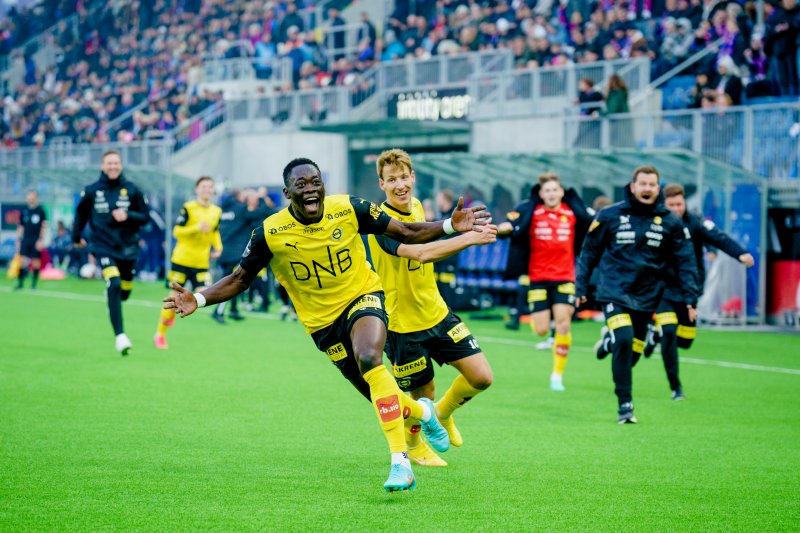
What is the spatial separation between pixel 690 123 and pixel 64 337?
12229 mm

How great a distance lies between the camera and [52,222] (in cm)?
3869

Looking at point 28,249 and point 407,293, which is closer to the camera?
point 407,293

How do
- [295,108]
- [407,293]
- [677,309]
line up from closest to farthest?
[407,293] < [677,309] < [295,108]

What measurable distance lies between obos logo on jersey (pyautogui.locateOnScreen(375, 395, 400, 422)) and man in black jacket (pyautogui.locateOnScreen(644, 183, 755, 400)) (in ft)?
17.2

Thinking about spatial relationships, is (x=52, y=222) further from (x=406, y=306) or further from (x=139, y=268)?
(x=406, y=306)

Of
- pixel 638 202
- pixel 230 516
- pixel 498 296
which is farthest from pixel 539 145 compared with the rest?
pixel 230 516

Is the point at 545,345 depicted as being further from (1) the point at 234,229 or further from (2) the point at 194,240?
(1) the point at 234,229

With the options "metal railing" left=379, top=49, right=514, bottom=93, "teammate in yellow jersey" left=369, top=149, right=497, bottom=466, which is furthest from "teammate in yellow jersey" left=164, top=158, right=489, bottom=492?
"metal railing" left=379, top=49, right=514, bottom=93

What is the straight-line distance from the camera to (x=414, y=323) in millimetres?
8148

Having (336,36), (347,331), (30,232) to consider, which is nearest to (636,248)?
(347,331)

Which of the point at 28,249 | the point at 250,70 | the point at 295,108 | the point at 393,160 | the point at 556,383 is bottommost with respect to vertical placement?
the point at 556,383

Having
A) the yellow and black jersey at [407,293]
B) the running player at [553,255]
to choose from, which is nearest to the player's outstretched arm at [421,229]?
the yellow and black jersey at [407,293]

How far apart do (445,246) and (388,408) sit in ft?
3.62

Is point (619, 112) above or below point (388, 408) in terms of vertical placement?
above
